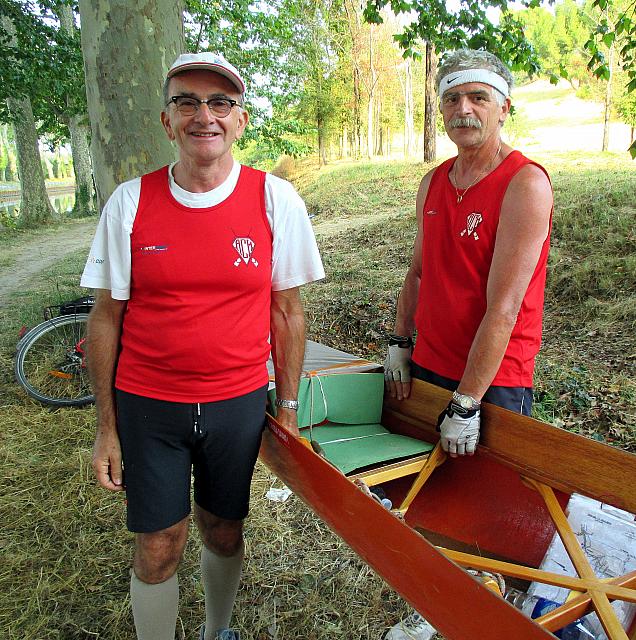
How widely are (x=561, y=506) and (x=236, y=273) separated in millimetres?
1600

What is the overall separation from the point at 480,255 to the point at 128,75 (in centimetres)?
254

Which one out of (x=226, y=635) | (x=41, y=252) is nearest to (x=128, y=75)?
(x=226, y=635)

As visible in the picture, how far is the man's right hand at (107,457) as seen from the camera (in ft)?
6.03

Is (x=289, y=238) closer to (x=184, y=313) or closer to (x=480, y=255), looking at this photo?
(x=184, y=313)

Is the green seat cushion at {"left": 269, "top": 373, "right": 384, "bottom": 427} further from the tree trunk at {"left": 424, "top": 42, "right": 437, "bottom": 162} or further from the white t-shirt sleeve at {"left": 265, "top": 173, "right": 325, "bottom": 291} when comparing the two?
the tree trunk at {"left": 424, "top": 42, "right": 437, "bottom": 162}

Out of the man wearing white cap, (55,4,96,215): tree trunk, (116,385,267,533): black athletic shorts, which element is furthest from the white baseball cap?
(55,4,96,215): tree trunk

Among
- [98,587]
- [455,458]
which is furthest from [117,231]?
[98,587]

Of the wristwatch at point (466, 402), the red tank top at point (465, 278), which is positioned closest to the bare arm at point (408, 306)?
the red tank top at point (465, 278)

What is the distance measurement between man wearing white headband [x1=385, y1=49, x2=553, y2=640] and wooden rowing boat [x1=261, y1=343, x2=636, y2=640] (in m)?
0.18

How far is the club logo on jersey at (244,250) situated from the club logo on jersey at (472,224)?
31.9 inches

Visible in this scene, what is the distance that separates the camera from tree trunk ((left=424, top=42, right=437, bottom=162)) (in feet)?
52.2

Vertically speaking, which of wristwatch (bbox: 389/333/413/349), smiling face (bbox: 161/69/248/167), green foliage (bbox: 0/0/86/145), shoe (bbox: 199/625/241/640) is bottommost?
shoe (bbox: 199/625/241/640)

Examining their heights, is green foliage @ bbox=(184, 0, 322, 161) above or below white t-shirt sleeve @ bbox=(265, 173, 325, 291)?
above

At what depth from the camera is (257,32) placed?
1360cm
